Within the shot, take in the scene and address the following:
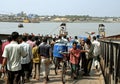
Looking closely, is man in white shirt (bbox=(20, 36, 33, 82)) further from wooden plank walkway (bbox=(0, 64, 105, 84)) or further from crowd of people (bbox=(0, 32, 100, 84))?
wooden plank walkway (bbox=(0, 64, 105, 84))

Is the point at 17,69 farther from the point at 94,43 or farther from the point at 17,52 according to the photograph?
the point at 94,43

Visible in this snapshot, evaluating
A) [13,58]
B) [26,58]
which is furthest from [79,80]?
[13,58]

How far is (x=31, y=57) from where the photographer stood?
1284 centimetres

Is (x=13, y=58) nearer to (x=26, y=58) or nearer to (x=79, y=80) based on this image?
(x=26, y=58)

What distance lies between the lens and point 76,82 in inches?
538

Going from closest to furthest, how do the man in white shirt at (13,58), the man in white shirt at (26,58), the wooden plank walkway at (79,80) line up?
the man in white shirt at (13,58) → the man in white shirt at (26,58) → the wooden plank walkway at (79,80)

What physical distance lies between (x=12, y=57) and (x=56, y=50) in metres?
5.10

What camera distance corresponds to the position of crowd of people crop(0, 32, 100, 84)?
9.08 meters

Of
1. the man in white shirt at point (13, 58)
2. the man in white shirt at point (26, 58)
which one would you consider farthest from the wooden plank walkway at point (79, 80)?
the man in white shirt at point (13, 58)

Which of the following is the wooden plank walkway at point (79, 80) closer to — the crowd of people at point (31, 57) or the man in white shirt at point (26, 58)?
the crowd of people at point (31, 57)

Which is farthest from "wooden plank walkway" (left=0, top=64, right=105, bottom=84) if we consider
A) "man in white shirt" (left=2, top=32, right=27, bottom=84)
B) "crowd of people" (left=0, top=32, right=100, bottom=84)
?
"man in white shirt" (left=2, top=32, right=27, bottom=84)

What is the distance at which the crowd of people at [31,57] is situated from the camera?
29.8ft

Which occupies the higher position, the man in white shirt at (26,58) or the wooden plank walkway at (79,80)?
the man in white shirt at (26,58)

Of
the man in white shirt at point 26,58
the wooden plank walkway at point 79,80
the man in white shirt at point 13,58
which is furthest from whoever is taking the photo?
the wooden plank walkway at point 79,80
